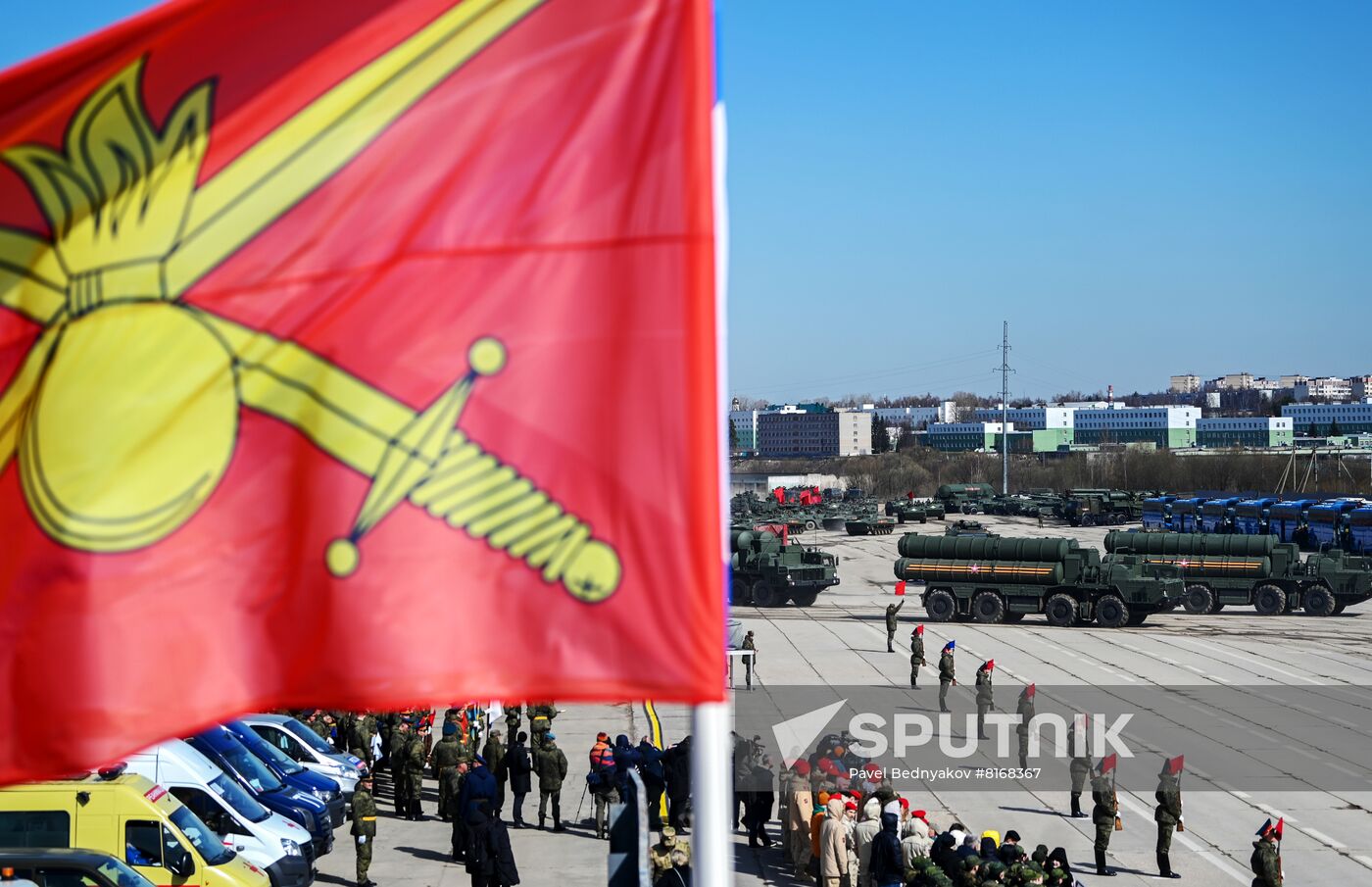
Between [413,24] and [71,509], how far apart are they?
164 cm

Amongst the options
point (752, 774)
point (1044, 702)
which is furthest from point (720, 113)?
point (1044, 702)

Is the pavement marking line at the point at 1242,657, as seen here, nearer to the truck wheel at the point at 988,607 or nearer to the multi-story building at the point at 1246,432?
the truck wheel at the point at 988,607

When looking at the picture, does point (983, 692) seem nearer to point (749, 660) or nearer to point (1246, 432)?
point (749, 660)

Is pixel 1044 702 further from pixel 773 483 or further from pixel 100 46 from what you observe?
pixel 773 483

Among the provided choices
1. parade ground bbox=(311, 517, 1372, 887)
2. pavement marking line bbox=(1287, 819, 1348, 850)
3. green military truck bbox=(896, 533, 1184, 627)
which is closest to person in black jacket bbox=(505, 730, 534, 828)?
parade ground bbox=(311, 517, 1372, 887)

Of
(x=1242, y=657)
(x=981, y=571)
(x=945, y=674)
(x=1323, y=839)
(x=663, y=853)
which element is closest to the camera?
(x=663, y=853)

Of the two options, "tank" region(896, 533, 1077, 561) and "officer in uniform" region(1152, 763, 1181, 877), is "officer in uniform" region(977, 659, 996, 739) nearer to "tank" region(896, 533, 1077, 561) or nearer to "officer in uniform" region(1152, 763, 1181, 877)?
"officer in uniform" region(1152, 763, 1181, 877)

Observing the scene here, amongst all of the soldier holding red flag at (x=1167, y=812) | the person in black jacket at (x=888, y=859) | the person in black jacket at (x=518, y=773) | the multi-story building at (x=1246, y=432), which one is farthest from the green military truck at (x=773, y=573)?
the multi-story building at (x=1246, y=432)

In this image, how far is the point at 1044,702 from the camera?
25188 millimetres

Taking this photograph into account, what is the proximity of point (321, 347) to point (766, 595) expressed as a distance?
125 feet

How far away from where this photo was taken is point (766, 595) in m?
41.4

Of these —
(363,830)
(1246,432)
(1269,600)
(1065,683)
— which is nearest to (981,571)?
(1269,600)

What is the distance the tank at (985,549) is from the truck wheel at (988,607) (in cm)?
104

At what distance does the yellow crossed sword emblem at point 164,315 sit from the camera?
376 cm
